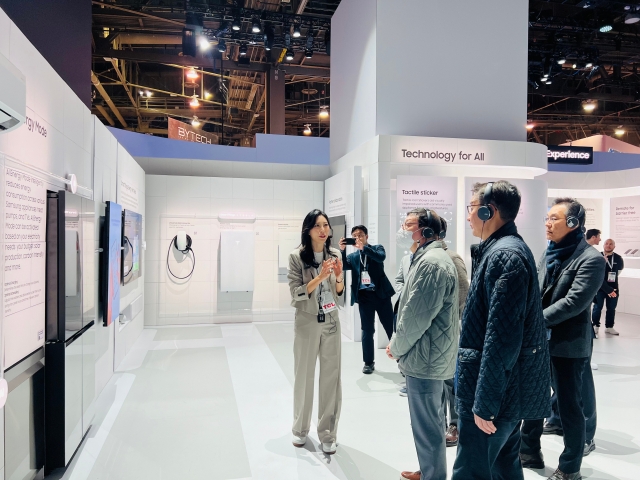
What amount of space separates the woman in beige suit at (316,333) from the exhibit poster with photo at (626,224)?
8276 millimetres

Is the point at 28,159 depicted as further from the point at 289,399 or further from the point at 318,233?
the point at 289,399

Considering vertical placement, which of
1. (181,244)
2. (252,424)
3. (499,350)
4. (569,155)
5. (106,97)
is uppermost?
(106,97)

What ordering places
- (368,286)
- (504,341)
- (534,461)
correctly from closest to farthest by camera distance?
(504,341) < (534,461) < (368,286)

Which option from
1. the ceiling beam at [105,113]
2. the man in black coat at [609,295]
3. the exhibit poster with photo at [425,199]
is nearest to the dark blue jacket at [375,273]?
the exhibit poster with photo at [425,199]

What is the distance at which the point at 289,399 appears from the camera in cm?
411

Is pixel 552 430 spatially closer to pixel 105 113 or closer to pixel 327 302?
pixel 327 302

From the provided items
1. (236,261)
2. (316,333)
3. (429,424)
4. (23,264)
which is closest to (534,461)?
(429,424)

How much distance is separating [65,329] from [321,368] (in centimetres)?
162

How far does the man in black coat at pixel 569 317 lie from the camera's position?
2.55 meters

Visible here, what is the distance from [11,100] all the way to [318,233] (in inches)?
79.3

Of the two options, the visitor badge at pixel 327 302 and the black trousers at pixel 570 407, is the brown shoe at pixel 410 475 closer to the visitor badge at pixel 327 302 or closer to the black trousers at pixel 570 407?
the black trousers at pixel 570 407

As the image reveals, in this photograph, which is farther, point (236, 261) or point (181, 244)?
point (236, 261)

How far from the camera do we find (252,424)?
3535 millimetres

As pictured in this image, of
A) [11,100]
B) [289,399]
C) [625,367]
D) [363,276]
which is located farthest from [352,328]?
[11,100]
